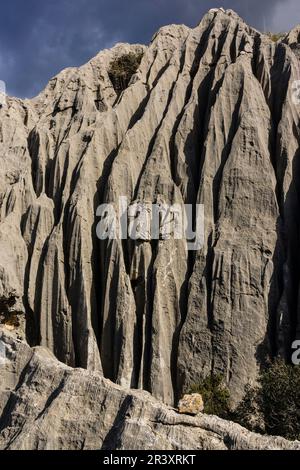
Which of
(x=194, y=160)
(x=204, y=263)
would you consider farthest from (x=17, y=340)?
(x=194, y=160)

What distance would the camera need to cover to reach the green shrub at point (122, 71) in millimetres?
38562

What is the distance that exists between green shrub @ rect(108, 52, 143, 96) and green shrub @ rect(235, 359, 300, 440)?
22.4 m

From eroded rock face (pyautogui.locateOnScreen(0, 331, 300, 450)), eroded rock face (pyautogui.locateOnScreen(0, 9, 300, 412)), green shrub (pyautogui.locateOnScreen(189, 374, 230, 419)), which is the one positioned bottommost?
green shrub (pyautogui.locateOnScreen(189, 374, 230, 419))

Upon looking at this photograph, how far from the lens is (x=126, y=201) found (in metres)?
28.8

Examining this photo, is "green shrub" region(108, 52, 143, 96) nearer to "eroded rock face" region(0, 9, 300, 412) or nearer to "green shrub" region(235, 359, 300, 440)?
"eroded rock face" region(0, 9, 300, 412)

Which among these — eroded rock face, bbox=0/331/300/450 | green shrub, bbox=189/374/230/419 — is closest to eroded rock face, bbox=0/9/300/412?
green shrub, bbox=189/374/230/419

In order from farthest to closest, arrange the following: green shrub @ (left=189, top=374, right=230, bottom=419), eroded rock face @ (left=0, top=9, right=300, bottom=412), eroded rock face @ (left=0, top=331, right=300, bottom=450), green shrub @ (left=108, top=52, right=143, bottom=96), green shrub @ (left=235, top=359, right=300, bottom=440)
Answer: green shrub @ (left=108, top=52, right=143, bottom=96) → eroded rock face @ (left=0, top=9, right=300, bottom=412) → green shrub @ (left=189, top=374, right=230, bottom=419) → green shrub @ (left=235, top=359, right=300, bottom=440) → eroded rock face @ (left=0, top=331, right=300, bottom=450)

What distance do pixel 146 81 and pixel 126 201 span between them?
30.2 ft

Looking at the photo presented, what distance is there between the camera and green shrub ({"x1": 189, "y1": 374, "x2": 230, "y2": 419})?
21047mm

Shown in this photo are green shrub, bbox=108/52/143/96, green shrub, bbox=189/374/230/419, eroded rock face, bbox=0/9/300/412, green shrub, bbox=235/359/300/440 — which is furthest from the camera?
green shrub, bbox=108/52/143/96

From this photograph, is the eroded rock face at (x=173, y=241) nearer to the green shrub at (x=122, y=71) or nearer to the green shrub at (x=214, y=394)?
the green shrub at (x=214, y=394)

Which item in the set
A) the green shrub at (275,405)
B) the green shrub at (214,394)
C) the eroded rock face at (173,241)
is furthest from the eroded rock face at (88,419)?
the eroded rock face at (173,241)

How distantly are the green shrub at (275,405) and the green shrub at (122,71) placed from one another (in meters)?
A: 22.4

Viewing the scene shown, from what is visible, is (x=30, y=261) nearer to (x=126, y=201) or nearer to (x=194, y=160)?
(x=126, y=201)
